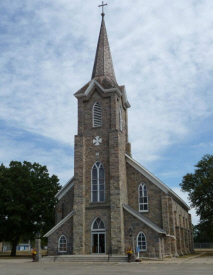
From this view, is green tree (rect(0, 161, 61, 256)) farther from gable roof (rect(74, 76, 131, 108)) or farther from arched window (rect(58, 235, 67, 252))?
gable roof (rect(74, 76, 131, 108))

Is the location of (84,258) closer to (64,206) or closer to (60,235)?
(60,235)

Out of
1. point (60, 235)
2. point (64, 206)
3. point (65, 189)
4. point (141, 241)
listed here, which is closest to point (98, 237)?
point (60, 235)

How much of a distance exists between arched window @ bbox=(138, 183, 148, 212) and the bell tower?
136 cm

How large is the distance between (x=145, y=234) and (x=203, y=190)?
1390 centimetres

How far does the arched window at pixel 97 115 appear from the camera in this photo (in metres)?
32.9

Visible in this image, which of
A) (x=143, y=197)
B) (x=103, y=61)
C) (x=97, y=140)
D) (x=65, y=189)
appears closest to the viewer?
(x=143, y=197)

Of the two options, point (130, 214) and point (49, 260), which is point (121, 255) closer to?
point (130, 214)

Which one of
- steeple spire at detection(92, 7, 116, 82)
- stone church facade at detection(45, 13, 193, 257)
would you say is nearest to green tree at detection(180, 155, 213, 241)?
stone church facade at detection(45, 13, 193, 257)

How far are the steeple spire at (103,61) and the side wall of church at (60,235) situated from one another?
50.0 ft

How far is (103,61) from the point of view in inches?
1425

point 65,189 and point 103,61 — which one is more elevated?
point 103,61

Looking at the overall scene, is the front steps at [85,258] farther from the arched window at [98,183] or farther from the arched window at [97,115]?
the arched window at [97,115]

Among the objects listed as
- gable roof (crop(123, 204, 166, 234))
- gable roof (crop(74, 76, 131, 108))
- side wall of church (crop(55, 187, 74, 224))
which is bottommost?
gable roof (crop(123, 204, 166, 234))

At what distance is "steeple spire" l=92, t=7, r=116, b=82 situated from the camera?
3587 cm
